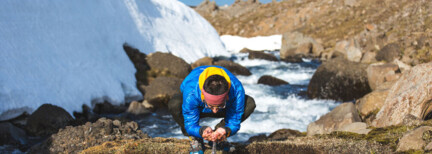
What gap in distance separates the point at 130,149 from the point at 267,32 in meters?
61.0

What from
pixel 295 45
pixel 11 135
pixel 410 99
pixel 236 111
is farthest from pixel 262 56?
pixel 236 111

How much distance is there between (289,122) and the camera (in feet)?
45.1

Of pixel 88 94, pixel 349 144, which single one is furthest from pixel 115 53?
pixel 349 144

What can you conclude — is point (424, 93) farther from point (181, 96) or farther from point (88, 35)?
point (88, 35)

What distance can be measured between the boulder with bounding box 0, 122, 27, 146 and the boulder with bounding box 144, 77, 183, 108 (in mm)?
6462

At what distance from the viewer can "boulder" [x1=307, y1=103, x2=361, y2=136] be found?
1002cm

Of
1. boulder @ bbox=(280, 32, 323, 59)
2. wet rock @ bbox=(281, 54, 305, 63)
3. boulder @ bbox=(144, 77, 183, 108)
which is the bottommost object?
boulder @ bbox=(144, 77, 183, 108)

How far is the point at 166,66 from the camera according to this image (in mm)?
20188

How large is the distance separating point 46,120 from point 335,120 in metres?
9.51

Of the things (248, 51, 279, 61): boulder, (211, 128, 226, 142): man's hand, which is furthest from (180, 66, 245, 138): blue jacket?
(248, 51, 279, 61): boulder

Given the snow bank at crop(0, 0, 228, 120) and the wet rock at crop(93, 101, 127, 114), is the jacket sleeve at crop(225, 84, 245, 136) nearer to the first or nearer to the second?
the snow bank at crop(0, 0, 228, 120)

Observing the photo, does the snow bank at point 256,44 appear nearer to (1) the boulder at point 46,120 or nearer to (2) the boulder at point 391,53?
(2) the boulder at point 391,53

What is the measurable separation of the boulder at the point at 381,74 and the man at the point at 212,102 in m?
11.8

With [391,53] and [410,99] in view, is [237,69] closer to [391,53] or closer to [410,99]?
[391,53]
